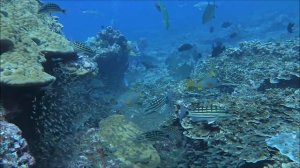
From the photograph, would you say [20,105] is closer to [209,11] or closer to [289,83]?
[289,83]

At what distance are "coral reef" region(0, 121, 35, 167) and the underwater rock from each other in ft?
7.05

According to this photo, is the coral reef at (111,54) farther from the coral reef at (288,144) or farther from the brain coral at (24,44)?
the coral reef at (288,144)

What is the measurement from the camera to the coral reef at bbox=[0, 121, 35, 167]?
462 centimetres

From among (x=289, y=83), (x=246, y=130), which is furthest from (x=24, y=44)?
(x=289, y=83)

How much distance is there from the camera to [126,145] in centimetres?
714

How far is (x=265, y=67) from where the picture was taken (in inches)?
A: 483

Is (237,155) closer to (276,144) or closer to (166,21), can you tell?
(276,144)

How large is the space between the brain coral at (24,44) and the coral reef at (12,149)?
0.67 m

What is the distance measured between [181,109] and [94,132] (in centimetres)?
196

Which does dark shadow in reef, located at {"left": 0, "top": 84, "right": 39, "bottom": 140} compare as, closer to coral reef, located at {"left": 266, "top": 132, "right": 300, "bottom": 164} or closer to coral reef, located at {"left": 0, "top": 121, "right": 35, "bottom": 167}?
coral reef, located at {"left": 0, "top": 121, "right": 35, "bottom": 167}

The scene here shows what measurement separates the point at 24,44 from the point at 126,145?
2.79m

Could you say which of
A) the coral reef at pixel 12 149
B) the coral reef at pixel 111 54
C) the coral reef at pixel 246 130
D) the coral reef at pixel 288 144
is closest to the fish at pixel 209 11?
the coral reef at pixel 111 54

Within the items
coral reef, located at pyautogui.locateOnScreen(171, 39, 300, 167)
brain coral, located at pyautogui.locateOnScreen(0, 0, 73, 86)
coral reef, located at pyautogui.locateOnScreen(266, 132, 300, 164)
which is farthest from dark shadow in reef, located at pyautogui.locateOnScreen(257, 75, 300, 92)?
brain coral, located at pyautogui.locateOnScreen(0, 0, 73, 86)

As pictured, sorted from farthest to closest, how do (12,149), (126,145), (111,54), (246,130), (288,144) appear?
1. (111,54)
2. (126,145)
3. (246,130)
4. (288,144)
5. (12,149)
